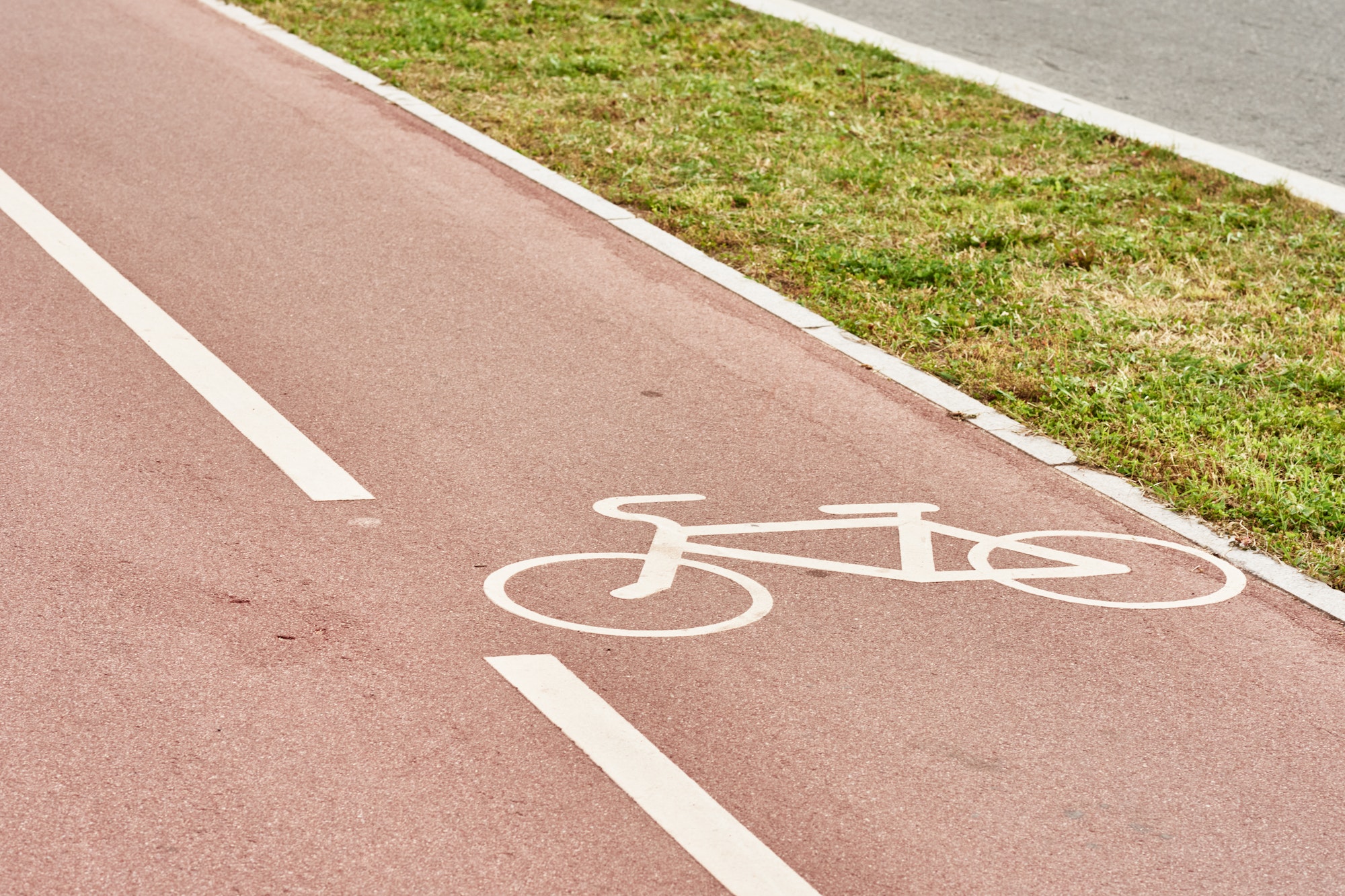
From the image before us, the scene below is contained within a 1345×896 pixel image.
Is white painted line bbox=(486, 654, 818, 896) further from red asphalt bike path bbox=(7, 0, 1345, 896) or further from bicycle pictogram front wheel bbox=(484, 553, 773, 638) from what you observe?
bicycle pictogram front wheel bbox=(484, 553, 773, 638)

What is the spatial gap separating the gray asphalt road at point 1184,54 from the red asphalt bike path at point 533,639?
5.52 meters

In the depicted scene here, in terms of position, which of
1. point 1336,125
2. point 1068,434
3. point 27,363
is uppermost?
point 1336,125

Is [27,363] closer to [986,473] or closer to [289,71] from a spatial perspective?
[986,473]

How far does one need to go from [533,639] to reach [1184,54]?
11.0 m

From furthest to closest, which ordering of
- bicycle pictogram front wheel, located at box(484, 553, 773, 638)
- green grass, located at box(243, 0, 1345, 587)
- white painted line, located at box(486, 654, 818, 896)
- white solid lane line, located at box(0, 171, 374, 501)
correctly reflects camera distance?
1. green grass, located at box(243, 0, 1345, 587)
2. white solid lane line, located at box(0, 171, 374, 501)
3. bicycle pictogram front wheel, located at box(484, 553, 773, 638)
4. white painted line, located at box(486, 654, 818, 896)

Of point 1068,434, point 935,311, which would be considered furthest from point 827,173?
point 1068,434

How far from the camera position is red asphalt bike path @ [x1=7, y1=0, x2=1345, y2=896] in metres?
4.04

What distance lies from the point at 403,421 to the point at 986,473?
245 centimetres

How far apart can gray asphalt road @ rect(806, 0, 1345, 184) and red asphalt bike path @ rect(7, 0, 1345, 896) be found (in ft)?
18.1

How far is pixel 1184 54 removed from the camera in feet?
45.3

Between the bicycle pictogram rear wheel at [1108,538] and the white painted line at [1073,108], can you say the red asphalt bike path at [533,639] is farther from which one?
the white painted line at [1073,108]

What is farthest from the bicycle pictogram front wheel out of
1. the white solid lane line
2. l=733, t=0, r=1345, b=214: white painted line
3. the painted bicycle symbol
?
l=733, t=0, r=1345, b=214: white painted line

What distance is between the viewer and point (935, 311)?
8.09 metres

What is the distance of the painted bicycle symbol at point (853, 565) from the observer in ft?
17.2
